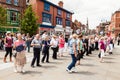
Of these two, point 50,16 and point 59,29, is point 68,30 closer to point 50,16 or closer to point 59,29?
point 59,29

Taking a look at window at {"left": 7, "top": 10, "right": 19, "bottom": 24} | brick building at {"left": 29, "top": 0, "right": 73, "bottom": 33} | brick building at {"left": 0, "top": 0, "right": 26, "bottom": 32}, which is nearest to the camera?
brick building at {"left": 0, "top": 0, "right": 26, "bottom": 32}

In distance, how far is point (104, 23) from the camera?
→ 561 feet

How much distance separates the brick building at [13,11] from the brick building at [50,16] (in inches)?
179

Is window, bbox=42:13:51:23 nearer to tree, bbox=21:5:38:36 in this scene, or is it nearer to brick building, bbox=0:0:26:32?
brick building, bbox=0:0:26:32

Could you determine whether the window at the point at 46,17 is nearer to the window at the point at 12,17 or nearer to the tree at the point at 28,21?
the tree at the point at 28,21

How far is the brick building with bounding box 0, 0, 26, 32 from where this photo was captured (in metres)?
39.8

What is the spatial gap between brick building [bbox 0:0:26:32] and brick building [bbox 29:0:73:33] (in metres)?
4.55

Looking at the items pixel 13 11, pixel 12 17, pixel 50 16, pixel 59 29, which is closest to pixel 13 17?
pixel 12 17

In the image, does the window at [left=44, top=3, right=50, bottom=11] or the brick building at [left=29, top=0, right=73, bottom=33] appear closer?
the brick building at [left=29, top=0, right=73, bottom=33]

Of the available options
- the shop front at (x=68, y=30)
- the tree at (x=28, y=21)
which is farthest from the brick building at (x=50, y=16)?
the tree at (x=28, y=21)

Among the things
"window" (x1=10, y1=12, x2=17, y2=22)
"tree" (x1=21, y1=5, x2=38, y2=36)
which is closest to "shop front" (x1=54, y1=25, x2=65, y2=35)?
"tree" (x1=21, y1=5, x2=38, y2=36)

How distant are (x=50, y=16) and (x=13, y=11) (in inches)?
493

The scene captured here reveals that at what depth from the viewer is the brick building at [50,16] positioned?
4814cm

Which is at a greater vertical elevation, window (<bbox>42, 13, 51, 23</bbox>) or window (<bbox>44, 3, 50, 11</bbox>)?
window (<bbox>44, 3, 50, 11</bbox>)
